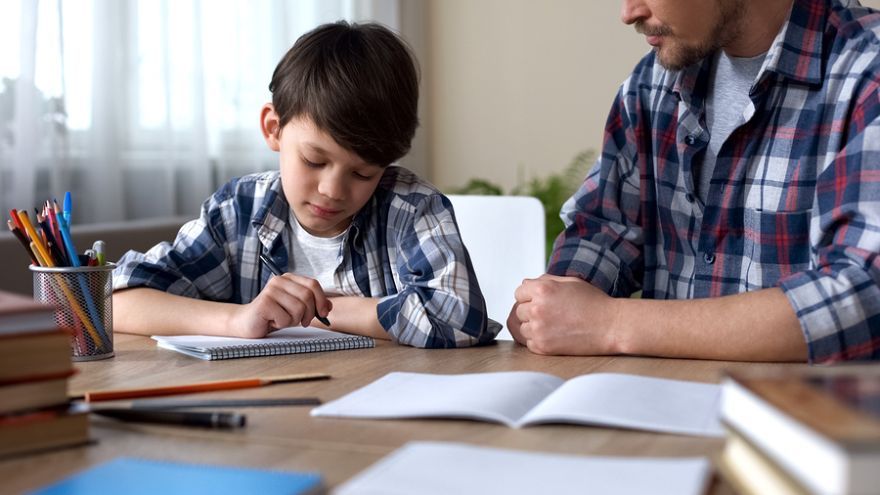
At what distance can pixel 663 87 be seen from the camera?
168cm

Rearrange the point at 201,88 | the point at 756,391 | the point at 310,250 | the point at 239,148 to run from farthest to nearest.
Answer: the point at 239,148 < the point at 201,88 < the point at 310,250 < the point at 756,391

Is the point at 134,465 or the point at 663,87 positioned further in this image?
the point at 663,87

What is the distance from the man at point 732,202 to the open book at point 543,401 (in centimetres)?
23

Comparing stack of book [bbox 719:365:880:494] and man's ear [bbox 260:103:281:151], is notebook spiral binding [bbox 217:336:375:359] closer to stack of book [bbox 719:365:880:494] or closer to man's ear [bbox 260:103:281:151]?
man's ear [bbox 260:103:281:151]

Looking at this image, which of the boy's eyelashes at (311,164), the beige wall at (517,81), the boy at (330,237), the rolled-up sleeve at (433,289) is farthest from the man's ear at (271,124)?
the beige wall at (517,81)

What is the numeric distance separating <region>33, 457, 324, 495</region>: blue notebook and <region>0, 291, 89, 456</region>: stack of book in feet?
0.34

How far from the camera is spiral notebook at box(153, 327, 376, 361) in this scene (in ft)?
4.18

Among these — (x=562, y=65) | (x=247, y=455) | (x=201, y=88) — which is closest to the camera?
(x=247, y=455)

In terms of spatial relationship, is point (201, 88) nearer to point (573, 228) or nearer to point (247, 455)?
point (573, 228)

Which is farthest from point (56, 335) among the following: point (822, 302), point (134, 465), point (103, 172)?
point (103, 172)

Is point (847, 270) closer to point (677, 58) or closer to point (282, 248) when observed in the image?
point (677, 58)

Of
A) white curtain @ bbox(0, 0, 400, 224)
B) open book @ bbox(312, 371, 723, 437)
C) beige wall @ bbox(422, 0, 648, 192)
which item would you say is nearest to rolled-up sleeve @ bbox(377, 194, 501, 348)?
open book @ bbox(312, 371, 723, 437)

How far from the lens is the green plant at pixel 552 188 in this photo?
3602 millimetres

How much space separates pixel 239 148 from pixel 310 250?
1.76 m
